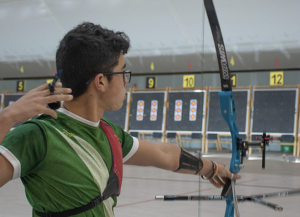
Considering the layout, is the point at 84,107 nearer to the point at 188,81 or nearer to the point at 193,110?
the point at 193,110

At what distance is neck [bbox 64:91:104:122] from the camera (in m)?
0.71

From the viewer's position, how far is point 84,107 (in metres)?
0.72

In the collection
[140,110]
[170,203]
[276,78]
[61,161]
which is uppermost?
[61,161]

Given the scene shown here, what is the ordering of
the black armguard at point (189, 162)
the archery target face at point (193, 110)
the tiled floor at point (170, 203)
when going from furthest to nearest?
the archery target face at point (193, 110) → the tiled floor at point (170, 203) → the black armguard at point (189, 162)

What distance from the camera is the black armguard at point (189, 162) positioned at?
1032 millimetres

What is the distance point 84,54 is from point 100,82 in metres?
0.06

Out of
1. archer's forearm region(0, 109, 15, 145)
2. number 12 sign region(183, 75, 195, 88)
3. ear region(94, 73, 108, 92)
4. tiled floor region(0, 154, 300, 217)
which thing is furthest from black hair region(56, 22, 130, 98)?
number 12 sign region(183, 75, 195, 88)

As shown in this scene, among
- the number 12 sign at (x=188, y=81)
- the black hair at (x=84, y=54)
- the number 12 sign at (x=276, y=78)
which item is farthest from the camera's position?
the number 12 sign at (x=188, y=81)

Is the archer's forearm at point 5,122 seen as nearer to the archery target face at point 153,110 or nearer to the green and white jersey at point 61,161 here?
the green and white jersey at point 61,161

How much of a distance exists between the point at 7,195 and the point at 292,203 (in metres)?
1.49

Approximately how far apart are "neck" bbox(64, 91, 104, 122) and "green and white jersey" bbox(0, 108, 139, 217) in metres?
0.01

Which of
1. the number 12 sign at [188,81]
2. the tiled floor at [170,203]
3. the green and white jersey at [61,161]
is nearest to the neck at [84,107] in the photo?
the green and white jersey at [61,161]

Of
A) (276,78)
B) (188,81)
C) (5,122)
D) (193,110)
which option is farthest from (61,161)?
(188,81)

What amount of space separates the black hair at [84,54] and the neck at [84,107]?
1cm
